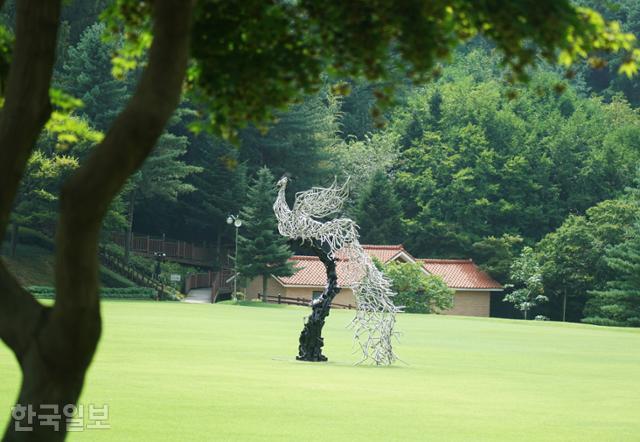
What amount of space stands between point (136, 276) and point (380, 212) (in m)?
18.0

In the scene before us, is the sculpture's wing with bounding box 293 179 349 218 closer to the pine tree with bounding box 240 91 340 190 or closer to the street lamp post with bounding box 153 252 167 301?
the street lamp post with bounding box 153 252 167 301

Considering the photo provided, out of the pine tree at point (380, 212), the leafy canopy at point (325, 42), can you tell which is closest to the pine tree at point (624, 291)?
the pine tree at point (380, 212)

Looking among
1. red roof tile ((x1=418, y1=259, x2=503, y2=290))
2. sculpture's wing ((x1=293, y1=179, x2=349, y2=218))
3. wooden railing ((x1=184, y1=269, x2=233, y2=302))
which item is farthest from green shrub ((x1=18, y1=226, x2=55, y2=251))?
sculpture's wing ((x1=293, y1=179, x2=349, y2=218))

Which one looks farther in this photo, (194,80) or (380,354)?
(380,354)

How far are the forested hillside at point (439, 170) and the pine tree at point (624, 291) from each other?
655mm

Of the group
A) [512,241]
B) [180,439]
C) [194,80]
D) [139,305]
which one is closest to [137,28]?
[194,80]

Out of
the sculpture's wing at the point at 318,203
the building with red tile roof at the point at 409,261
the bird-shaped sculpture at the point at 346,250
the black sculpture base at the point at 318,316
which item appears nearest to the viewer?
the bird-shaped sculpture at the point at 346,250

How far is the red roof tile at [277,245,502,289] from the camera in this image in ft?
236

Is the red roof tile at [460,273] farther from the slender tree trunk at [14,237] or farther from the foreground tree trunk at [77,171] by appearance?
the foreground tree trunk at [77,171]

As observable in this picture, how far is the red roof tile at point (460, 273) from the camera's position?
7412 centimetres

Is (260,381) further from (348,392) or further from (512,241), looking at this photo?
(512,241)

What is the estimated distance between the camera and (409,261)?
Result: 236 feet

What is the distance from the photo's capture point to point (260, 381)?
805 inches

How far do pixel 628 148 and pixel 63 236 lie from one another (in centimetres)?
8139
